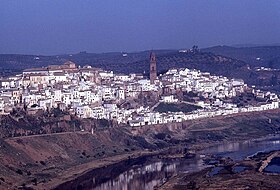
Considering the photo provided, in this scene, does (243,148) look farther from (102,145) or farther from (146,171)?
(146,171)

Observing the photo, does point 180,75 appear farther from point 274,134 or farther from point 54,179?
point 54,179

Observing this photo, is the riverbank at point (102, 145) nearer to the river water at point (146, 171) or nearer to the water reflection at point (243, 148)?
the river water at point (146, 171)

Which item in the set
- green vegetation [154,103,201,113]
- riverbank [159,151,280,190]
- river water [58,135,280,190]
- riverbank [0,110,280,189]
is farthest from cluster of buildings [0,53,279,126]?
riverbank [159,151,280,190]

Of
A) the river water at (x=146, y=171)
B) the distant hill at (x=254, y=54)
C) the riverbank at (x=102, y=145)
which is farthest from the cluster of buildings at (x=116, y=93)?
the distant hill at (x=254, y=54)

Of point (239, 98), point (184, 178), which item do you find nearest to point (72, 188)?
point (184, 178)

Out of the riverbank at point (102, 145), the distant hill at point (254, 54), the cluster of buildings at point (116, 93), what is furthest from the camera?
the distant hill at point (254, 54)

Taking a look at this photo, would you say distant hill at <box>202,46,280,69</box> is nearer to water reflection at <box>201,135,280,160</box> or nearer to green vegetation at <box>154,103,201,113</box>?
green vegetation at <box>154,103,201,113</box>
